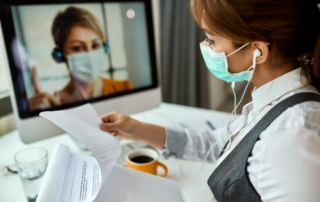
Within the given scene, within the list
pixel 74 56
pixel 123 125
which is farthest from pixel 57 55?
pixel 123 125

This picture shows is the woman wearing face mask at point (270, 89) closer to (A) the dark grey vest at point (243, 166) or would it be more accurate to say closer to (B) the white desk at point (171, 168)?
(A) the dark grey vest at point (243, 166)

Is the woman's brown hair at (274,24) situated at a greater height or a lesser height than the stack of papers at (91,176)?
A: greater

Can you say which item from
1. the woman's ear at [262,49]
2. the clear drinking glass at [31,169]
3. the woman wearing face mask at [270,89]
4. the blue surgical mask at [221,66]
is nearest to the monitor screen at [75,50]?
the clear drinking glass at [31,169]

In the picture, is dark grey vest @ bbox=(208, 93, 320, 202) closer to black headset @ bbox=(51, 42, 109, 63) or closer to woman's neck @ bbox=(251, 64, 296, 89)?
woman's neck @ bbox=(251, 64, 296, 89)

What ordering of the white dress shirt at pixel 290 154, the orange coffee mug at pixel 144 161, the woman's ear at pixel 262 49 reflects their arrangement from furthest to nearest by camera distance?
the orange coffee mug at pixel 144 161 → the woman's ear at pixel 262 49 → the white dress shirt at pixel 290 154

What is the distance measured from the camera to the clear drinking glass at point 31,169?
0.60 metres

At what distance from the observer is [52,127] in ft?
2.42

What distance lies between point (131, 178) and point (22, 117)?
35 centimetres

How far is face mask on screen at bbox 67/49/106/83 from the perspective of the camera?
0.72 metres

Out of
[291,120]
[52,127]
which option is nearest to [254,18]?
[291,120]

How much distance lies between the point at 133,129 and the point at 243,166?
31 cm

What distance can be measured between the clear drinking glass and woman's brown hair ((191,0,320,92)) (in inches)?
20.0

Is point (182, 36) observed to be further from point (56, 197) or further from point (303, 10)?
point (56, 197)

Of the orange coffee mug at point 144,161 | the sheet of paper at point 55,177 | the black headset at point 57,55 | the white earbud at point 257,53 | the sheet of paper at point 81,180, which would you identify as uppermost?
the black headset at point 57,55
